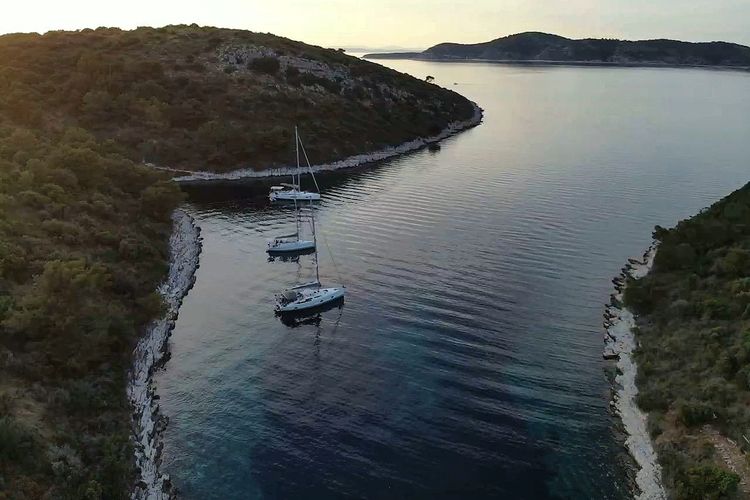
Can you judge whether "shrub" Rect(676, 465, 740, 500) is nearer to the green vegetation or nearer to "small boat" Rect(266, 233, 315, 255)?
the green vegetation

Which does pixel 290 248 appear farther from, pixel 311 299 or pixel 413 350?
pixel 413 350

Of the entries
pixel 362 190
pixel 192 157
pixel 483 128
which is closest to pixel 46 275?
pixel 362 190

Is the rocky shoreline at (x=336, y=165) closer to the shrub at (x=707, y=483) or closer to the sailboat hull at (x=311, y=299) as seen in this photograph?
the sailboat hull at (x=311, y=299)

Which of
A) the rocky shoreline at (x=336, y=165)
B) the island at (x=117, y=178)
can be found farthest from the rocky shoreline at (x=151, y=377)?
the rocky shoreline at (x=336, y=165)

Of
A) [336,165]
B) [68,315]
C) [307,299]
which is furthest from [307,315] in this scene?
[336,165]

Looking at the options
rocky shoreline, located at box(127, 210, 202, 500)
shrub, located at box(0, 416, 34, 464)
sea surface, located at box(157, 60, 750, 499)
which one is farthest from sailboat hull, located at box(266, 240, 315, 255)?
shrub, located at box(0, 416, 34, 464)

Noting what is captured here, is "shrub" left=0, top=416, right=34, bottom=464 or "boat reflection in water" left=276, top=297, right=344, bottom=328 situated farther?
"boat reflection in water" left=276, top=297, right=344, bottom=328
